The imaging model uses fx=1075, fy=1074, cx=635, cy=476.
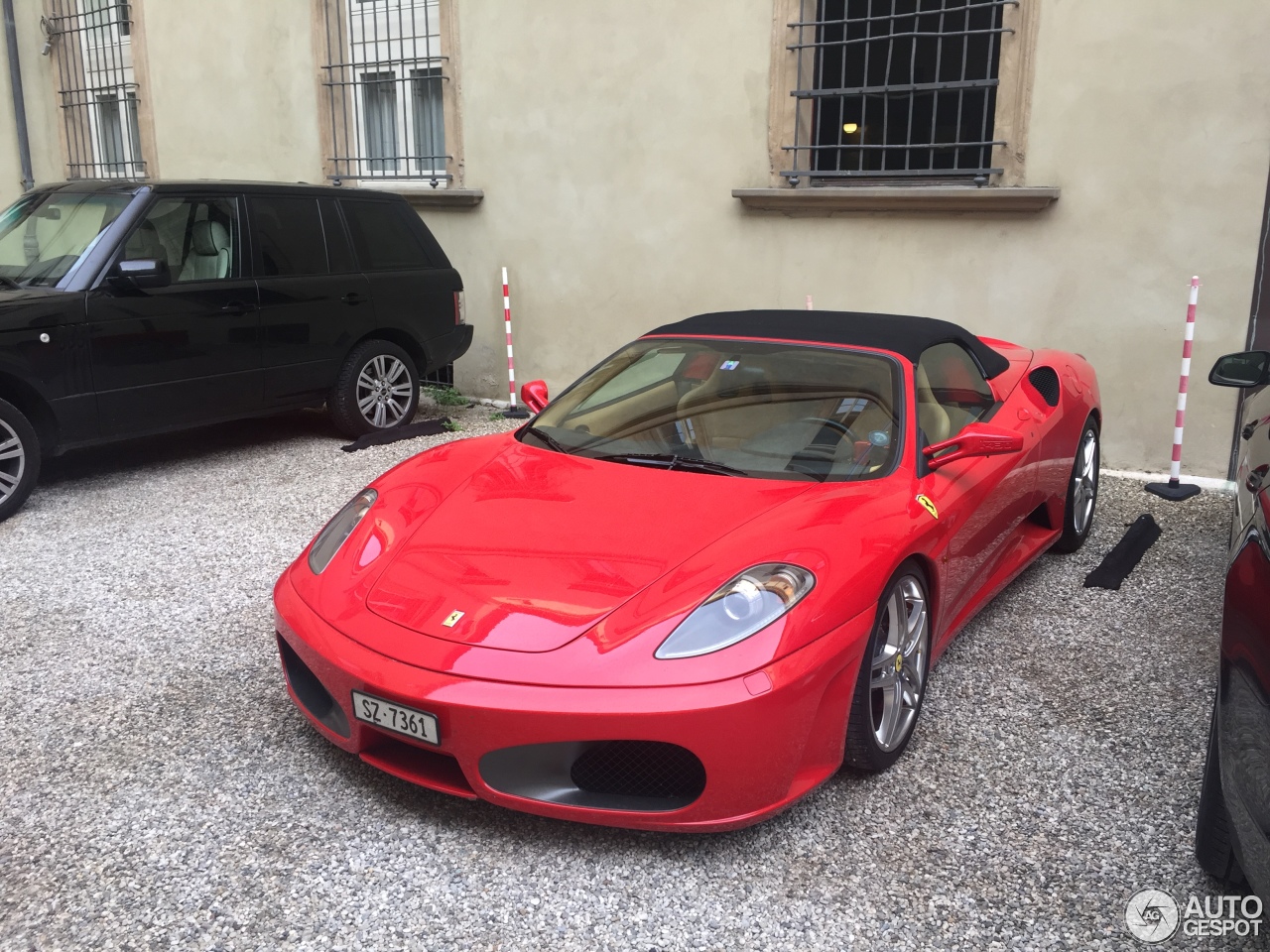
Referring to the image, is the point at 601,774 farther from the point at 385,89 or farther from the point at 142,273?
the point at 385,89

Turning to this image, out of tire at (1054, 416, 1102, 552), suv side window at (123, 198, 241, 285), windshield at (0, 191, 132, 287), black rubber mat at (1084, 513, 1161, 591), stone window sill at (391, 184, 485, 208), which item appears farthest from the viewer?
stone window sill at (391, 184, 485, 208)

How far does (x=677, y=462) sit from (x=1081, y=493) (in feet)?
8.58

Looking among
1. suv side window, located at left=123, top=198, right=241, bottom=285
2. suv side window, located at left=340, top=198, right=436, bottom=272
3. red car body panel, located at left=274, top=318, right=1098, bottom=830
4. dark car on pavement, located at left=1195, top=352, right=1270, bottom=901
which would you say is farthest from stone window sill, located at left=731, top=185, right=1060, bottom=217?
dark car on pavement, located at left=1195, top=352, right=1270, bottom=901

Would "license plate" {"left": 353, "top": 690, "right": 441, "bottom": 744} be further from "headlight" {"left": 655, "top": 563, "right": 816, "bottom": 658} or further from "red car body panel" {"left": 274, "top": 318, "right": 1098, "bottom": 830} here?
"headlight" {"left": 655, "top": 563, "right": 816, "bottom": 658}

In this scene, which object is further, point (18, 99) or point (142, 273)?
point (18, 99)

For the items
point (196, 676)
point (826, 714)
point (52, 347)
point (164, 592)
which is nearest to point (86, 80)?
point (52, 347)

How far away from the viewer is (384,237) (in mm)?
7648

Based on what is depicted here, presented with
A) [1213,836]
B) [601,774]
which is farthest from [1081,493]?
[601,774]

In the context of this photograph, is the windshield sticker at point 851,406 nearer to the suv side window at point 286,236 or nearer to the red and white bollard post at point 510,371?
the suv side window at point 286,236

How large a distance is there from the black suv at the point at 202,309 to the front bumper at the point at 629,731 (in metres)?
3.91

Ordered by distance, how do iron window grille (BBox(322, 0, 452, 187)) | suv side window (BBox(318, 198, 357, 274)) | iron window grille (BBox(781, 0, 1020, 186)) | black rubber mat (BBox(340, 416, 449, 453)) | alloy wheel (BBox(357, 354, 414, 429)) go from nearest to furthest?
1. iron window grille (BBox(781, 0, 1020, 186))
2. suv side window (BBox(318, 198, 357, 274))
3. black rubber mat (BBox(340, 416, 449, 453))
4. alloy wheel (BBox(357, 354, 414, 429))
5. iron window grille (BBox(322, 0, 452, 187))

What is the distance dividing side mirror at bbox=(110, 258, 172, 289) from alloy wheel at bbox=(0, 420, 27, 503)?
1.05 m

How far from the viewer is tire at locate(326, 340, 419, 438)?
7.42m

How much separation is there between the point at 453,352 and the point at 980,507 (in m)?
5.36
